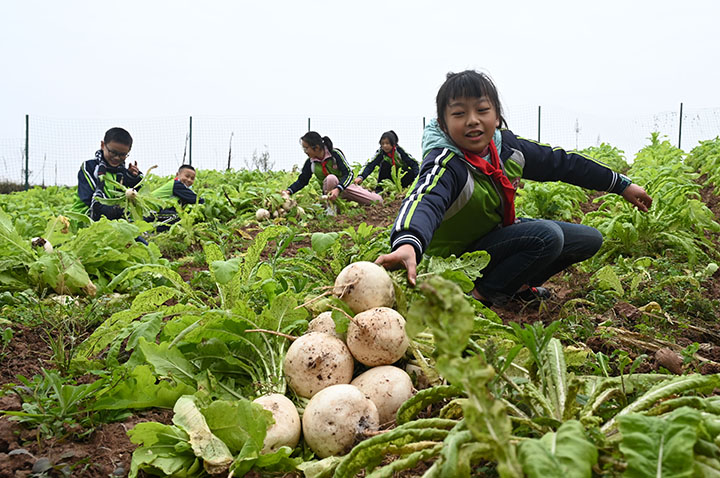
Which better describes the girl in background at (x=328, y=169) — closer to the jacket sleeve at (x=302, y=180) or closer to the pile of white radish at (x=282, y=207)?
the jacket sleeve at (x=302, y=180)

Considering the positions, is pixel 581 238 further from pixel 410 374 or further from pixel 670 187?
pixel 670 187

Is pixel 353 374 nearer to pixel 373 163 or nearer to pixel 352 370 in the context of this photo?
pixel 352 370

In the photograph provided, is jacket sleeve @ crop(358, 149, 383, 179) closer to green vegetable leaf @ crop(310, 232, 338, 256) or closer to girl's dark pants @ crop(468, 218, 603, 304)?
girl's dark pants @ crop(468, 218, 603, 304)

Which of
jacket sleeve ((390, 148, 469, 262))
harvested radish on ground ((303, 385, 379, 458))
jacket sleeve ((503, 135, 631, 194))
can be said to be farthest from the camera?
jacket sleeve ((503, 135, 631, 194))

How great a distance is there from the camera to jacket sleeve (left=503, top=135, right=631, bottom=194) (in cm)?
337

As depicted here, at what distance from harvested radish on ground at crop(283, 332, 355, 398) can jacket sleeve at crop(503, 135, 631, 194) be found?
2.05m

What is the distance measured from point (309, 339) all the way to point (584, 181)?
2365mm

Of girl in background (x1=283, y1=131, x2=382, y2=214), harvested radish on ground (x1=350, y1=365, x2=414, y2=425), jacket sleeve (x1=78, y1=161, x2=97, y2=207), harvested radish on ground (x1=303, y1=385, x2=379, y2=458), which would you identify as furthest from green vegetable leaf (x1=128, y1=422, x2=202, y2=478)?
girl in background (x1=283, y1=131, x2=382, y2=214)

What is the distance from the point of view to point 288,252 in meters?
5.57

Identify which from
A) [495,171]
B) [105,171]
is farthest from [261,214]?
Result: [495,171]

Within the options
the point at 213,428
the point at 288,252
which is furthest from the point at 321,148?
the point at 213,428

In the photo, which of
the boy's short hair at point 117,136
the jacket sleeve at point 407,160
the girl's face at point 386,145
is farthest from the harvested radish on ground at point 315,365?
the jacket sleeve at point 407,160

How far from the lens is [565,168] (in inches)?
135

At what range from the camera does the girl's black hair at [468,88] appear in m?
2.88
